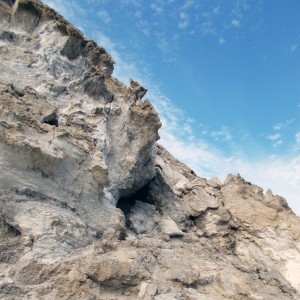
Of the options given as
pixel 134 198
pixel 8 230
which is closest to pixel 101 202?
pixel 8 230

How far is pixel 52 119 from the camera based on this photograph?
16578 mm

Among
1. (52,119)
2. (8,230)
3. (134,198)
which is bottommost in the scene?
(8,230)

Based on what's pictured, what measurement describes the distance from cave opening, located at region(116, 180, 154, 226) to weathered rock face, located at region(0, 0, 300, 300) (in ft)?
0.26

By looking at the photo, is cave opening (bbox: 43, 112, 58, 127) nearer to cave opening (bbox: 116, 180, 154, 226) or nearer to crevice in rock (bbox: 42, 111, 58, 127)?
crevice in rock (bbox: 42, 111, 58, 127)

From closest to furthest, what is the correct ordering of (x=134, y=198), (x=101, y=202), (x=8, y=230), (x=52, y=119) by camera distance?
(x=8, y=230) → (x=101, y=202) → (x=52, y=119) → (x=134, y=198)

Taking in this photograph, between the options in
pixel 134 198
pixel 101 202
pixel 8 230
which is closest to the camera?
pixel 8 230

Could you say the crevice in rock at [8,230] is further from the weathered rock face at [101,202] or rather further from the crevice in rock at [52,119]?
the crevice in rock at [52,119]

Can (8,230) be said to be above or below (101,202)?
below

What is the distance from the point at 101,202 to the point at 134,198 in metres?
5.96

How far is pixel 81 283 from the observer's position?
32.7 ft

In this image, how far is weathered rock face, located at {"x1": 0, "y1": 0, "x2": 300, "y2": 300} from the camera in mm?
10609

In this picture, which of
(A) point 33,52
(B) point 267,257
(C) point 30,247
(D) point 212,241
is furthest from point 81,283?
(A) point 33,52

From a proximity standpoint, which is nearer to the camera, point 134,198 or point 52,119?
point 52,119

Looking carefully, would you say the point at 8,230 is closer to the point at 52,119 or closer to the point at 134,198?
the point at 52,119
